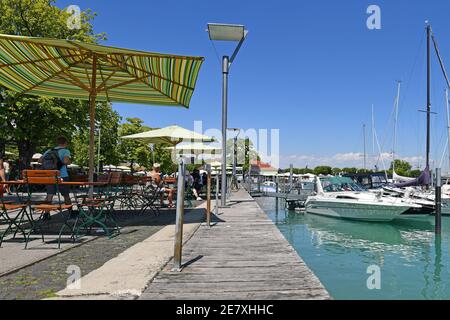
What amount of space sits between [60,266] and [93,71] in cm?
476

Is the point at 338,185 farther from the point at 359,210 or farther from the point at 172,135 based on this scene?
the point at 172,135

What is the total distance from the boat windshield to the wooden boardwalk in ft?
46.7

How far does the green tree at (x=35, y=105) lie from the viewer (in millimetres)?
17767

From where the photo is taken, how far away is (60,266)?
172 inches

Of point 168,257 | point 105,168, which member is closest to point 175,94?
point 168,257

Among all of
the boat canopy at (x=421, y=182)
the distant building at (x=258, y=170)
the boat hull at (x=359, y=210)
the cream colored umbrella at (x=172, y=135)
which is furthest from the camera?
the distant building at (x=258, y=170)

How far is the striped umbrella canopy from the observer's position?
664 centimetres

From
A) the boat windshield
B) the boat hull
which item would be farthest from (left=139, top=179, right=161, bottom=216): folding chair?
the boat windshield

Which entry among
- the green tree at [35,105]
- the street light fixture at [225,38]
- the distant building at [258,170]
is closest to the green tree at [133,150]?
the distant building at [258,170]

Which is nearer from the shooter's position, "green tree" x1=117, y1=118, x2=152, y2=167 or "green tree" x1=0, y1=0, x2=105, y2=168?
"green tree" x1=0, y1=0, x2=105, y2=168

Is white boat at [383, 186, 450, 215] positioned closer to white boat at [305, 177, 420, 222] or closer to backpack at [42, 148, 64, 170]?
white boat at [305, 177, 420, 222]

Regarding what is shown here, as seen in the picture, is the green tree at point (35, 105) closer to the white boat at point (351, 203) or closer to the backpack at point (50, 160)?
the backpack at point (50, 160)

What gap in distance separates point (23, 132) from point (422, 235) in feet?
59.0

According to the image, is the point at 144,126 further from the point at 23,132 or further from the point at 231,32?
the point at 231,32
